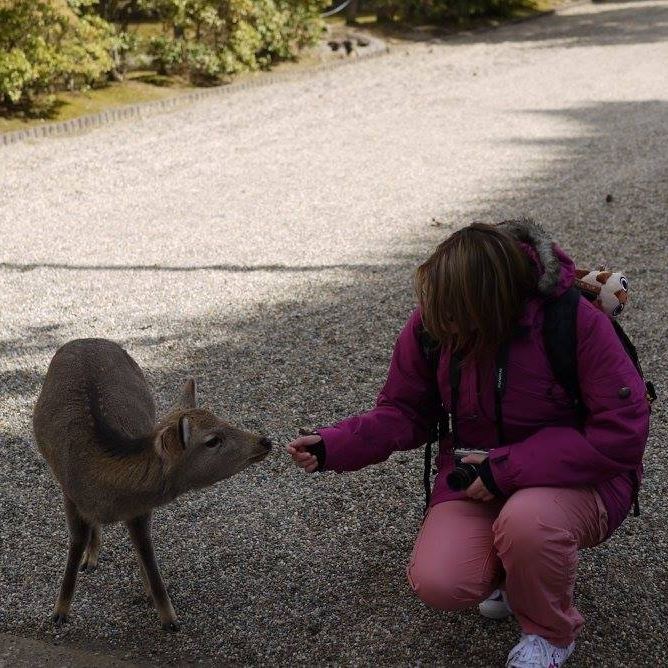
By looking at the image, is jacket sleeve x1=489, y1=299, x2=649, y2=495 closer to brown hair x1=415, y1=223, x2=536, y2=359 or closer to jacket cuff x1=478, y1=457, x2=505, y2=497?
jacket cuff x1=478, y1=457, x2=505, y2=497

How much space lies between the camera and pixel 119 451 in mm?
3311

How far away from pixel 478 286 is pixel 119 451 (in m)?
1.32

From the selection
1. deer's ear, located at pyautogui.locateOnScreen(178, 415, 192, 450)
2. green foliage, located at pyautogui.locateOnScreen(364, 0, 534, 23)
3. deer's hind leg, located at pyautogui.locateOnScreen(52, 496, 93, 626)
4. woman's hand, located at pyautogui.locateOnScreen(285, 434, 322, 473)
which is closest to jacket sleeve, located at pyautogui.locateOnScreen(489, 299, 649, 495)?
woman's hand, located at pyautogui.locateOnScreen(285, 434, 322, 473)

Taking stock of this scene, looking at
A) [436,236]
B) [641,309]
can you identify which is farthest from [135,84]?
[641,309]

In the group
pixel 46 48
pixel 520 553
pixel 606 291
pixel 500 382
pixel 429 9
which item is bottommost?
pixel 429 9

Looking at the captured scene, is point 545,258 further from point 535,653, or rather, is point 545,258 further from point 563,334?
point 535,653

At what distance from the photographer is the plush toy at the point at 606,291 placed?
309 centimetres

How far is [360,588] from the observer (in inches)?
144

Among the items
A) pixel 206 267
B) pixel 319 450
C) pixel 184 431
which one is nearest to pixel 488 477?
pixel 319 450

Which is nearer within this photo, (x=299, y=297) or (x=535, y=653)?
(x=535, y=653)

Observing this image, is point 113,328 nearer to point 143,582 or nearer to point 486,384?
point 143,582

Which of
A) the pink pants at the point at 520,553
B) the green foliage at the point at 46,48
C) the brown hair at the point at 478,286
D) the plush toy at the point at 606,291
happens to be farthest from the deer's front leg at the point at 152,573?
the green foliage at the point at 46,48

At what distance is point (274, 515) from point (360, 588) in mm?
651

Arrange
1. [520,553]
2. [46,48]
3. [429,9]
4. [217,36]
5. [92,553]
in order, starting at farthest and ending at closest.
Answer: [429,9], [217,36], [46,48], [92,553], [520,553]
